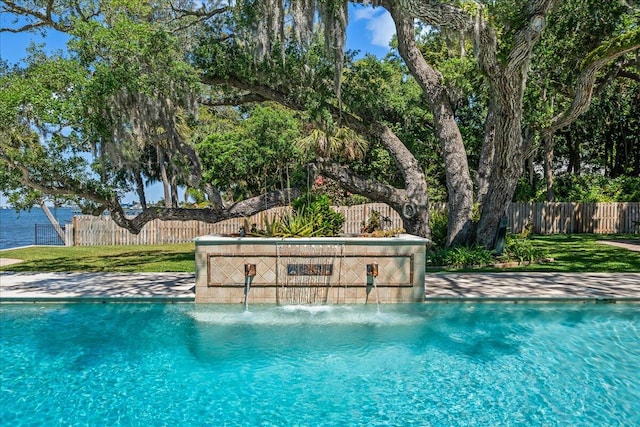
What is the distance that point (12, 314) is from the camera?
734 cm

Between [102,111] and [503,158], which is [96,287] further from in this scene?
[503,158]

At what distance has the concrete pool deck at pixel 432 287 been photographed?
26.0ft

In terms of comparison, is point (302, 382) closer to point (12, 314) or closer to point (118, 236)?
point (12, 314)

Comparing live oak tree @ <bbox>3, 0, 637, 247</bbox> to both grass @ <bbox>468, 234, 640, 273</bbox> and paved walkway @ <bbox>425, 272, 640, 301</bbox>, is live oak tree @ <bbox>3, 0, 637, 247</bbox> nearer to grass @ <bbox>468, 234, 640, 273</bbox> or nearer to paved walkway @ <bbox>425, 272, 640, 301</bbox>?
grass @ <bbox>468, 234, 640, 273</bbox>

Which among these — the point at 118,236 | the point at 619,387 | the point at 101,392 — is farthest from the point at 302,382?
the point at 118,236

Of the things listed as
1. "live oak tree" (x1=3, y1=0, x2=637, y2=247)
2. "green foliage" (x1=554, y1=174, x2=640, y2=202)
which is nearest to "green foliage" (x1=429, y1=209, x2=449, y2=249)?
"live oak tree" (x1=3, y1=0, x2=637, y2=247)

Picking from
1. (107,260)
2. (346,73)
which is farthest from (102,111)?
(346,73)

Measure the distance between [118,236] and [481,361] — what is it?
1760 centimetres

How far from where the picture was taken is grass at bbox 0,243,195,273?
1173 cm

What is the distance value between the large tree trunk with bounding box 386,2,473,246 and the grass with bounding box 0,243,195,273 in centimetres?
697

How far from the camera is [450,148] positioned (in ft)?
41.1

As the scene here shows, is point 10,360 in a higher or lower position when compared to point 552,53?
lower

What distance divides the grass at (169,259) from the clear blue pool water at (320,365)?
3.80 metres

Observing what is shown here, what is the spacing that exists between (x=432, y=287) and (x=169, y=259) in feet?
26.8
